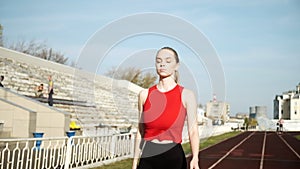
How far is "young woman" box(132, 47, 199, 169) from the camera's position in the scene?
3.13m

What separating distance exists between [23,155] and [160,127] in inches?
209

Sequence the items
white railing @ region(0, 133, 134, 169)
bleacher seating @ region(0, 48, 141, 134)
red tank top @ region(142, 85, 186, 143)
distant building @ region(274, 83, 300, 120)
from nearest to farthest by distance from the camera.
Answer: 1. red tank top @ region(142, 85, 186, 143)
2. white railing @ region(0, 133, 134, 169)
3. bleacher seating @ region(0, 48, 141, 134)
4. distant building @ region(274, 83, 300, 120)

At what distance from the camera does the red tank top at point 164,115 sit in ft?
10.2

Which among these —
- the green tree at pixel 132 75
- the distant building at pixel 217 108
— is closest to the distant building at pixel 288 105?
the green tree at pixel 132 75

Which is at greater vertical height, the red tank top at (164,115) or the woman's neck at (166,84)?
the woman's neck at (166,84)

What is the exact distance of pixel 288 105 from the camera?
395 ft

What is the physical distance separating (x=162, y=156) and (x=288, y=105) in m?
124

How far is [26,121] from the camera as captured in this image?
13641mm

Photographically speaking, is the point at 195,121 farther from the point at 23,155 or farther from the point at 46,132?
the point at 46,132

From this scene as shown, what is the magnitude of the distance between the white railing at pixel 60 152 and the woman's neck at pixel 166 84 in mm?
4498

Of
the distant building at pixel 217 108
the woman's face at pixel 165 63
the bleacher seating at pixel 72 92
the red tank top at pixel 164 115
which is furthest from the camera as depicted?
the bleacher seating at pixel 72 92

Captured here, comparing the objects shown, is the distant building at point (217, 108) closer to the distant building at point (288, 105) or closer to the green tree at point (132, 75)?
the green tree at point (132, 75)

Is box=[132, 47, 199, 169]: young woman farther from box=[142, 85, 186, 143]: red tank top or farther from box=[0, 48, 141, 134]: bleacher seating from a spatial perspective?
box=[0, 48, 141, 134]: bleacher seating

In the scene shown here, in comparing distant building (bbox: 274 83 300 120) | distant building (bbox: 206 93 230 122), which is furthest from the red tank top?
distant building (bbox: 274 83 300 120)
